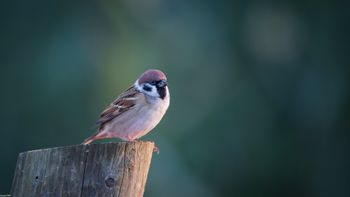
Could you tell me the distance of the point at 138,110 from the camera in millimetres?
5695

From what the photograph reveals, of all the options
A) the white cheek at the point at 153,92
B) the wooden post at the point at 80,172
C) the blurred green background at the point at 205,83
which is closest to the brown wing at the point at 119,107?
the white cheek at the point at 153,92

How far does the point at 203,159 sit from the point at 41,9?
3.31 metres

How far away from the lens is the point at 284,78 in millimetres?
11297

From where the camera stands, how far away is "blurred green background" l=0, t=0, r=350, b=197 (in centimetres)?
1025

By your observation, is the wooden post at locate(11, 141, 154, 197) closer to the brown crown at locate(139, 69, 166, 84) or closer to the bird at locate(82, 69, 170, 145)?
the bird at locate(82, 69, 170, 145)

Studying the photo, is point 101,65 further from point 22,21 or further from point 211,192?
point 211,192

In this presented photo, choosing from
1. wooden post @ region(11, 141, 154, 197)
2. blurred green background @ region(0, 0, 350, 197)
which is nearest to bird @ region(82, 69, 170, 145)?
wooden post @ region(11, 141, 154, 197)

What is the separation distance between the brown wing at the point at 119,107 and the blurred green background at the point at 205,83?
4.21m

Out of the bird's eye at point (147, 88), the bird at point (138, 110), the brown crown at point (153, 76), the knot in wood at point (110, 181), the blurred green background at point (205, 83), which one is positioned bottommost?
the knot in wood at point (110, 181)

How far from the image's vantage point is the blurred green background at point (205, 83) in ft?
33.6

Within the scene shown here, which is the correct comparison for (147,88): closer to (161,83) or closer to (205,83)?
(161,83)

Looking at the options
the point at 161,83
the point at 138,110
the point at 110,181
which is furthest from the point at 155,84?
the point at 110,181

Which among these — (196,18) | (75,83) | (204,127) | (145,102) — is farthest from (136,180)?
(196,18)

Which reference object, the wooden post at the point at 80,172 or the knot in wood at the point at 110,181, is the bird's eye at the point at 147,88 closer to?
the wooden post at the point at 80,172
